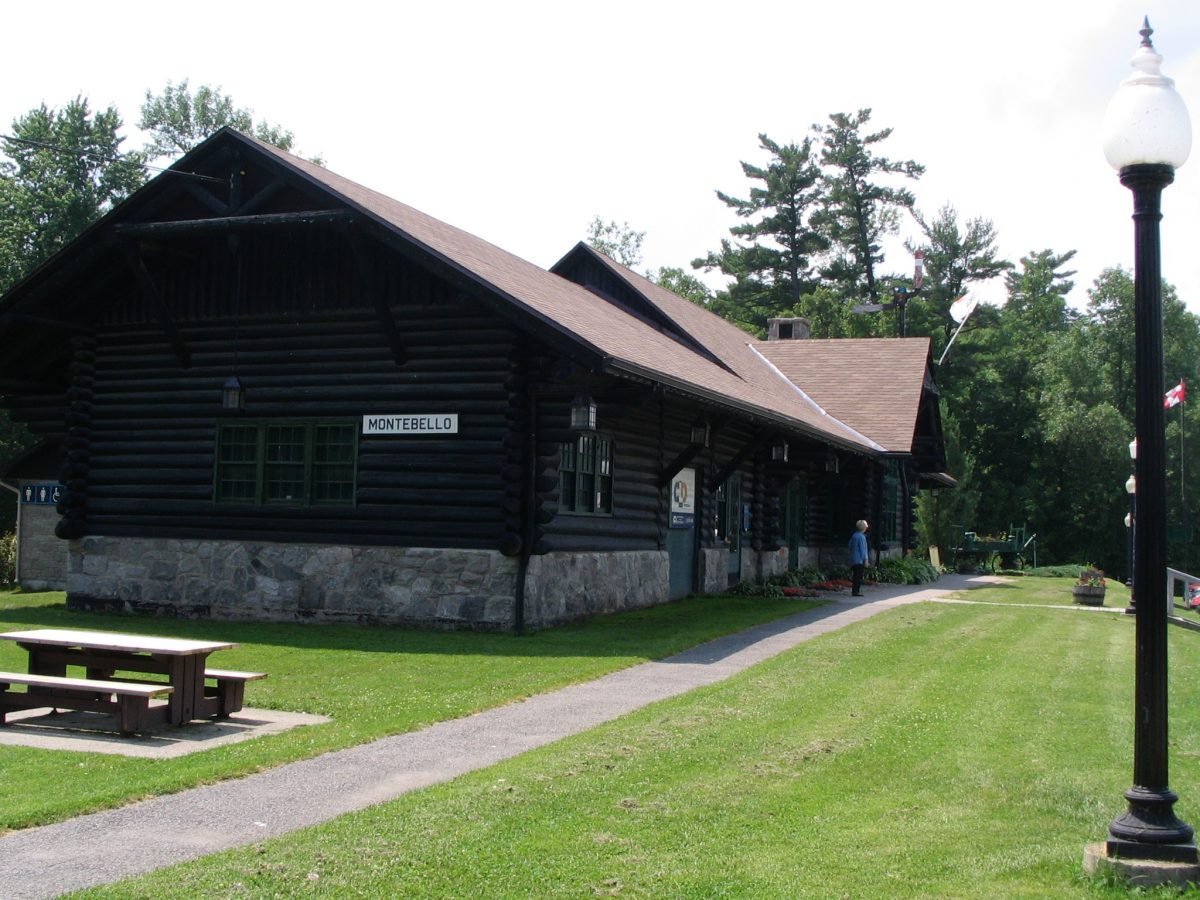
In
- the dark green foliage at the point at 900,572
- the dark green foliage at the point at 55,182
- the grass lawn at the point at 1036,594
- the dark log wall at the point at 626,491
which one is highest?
the dark green foliage at the point at 55,182

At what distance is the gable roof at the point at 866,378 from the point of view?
31359 millimetres

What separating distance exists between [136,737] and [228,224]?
9.18 meters

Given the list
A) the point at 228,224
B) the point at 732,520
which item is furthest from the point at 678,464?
the point at 228,224

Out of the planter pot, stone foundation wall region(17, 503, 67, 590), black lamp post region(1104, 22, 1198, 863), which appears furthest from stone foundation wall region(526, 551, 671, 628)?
stone foundation wall region(17, 503, 67, 590)

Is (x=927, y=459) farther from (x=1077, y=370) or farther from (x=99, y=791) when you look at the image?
(x=99, y=791)

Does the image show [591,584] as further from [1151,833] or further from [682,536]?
[1151,833]

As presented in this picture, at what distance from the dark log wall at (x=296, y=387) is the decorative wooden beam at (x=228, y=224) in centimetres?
106

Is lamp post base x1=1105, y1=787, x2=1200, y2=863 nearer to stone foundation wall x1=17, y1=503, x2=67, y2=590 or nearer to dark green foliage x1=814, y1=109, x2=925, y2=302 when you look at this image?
stone foundation wall x1=17, y1=503, x2=67, y2=590

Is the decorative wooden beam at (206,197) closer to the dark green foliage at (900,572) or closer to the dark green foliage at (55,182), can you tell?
the dark green foliage at (900,572)

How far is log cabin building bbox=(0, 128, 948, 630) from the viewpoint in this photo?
53.4 ft

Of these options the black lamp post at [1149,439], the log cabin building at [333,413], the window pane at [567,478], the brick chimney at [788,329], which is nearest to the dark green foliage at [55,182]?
the brick chimney at [788,329]

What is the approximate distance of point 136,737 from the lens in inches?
365

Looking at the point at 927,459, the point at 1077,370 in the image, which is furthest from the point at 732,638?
the point at 1077,370

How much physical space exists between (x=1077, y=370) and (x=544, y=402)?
47282mm
